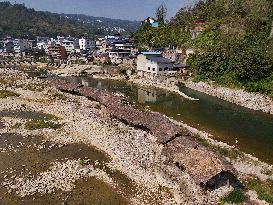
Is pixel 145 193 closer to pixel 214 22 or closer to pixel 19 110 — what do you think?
pixel 19 110

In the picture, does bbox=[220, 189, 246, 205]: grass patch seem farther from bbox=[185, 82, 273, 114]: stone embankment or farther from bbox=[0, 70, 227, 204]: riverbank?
bbox=[185, 82, 273, 114]: stone embankment

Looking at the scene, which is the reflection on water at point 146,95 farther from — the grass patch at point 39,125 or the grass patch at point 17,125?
the grass patch at point 17,125

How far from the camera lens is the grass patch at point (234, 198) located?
76.5ft

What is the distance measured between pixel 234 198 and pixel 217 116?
22585mm

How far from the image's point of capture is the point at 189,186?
25188 mm

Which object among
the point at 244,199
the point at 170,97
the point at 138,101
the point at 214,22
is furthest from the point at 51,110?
the point at 214,22

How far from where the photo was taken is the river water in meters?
35.6

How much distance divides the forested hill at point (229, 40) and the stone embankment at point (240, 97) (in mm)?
1216

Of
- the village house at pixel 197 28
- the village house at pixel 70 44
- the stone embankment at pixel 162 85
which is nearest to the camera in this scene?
the stone embankment at pixel 162 85

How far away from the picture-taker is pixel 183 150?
91.2 feet

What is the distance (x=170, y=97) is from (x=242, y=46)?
15.0 m

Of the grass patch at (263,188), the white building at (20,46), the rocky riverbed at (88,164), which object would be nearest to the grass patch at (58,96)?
the rocky riverbed at (88,164)

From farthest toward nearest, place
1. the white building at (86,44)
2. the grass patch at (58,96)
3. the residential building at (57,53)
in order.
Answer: the white building at (86,44), the residential building at (57,53), the grass patch at (58,96)

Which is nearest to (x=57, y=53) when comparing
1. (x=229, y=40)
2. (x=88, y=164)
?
(x=229, y=40)
